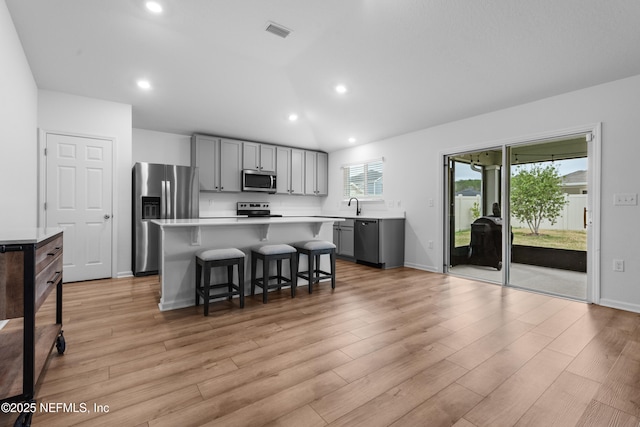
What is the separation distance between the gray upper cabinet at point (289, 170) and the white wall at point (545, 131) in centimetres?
193

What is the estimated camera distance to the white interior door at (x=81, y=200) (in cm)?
385

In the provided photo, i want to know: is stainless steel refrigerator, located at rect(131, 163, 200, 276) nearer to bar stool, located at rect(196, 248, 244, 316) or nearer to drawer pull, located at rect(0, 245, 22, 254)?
bar stool, located at rect(196, 248, 244, 316)

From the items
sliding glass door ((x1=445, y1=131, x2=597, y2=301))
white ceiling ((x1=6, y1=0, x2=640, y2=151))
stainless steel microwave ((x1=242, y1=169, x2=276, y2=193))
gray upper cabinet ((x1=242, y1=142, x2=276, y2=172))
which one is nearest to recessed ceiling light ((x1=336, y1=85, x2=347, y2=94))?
white ceiling ((x1=6, y1=0, x2=640, y2=151))

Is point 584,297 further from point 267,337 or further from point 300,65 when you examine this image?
point 300,65

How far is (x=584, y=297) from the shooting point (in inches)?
132

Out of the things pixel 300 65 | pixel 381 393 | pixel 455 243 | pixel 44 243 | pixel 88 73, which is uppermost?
pixel 300 65

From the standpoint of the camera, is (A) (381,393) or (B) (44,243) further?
(A) (381,393)

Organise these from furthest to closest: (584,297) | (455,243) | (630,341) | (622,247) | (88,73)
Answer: (455,243) < (88,73) < (584,297) < (622,247) < (630,341)

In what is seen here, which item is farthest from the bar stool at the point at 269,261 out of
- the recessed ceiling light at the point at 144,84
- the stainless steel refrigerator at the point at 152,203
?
the recessed ceiling light at the point at 144,84

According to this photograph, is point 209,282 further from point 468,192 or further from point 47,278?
point 468,192

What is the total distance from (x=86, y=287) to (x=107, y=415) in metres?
2.93

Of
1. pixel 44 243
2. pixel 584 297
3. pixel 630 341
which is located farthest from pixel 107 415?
pixel 584 297

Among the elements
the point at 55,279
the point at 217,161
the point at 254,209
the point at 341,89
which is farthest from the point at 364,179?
the point at 55,279

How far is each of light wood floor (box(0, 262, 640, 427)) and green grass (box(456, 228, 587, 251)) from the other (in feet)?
2.75
